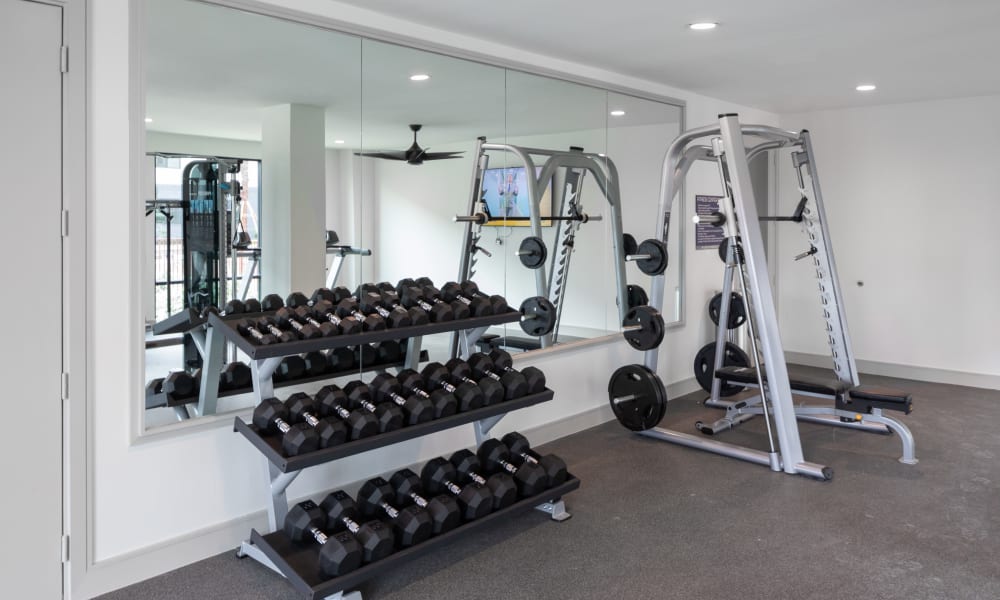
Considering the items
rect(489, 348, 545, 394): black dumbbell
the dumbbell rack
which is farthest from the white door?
rect(489, 348, 545, 394): black dumbbell

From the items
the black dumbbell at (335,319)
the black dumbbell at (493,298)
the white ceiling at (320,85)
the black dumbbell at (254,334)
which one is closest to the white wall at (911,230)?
the white ceiling at (320,85)

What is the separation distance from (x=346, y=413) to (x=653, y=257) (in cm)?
216

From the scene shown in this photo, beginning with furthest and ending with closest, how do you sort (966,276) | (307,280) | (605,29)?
(966,276) → (605,29) → (307,280)

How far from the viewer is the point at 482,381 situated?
9.98 ft

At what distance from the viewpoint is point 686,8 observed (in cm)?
312

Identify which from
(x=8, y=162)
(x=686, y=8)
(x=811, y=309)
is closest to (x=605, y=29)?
(x=686, y=8)

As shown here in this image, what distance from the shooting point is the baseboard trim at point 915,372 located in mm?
5547

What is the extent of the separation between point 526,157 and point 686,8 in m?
1.17

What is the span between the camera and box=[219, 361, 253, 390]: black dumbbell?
2.77m

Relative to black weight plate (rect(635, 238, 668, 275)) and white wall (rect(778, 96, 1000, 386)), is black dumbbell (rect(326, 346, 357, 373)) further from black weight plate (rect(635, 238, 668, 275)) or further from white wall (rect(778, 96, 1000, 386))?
white wall (rect(778, 96, 1000, 386))

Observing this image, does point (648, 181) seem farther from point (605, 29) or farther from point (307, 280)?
point (307, 280)

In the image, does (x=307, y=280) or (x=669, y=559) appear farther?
(x=307, y=280)

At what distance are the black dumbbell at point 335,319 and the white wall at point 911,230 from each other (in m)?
4.89

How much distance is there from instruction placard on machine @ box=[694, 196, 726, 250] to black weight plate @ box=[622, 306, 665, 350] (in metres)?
1.53
